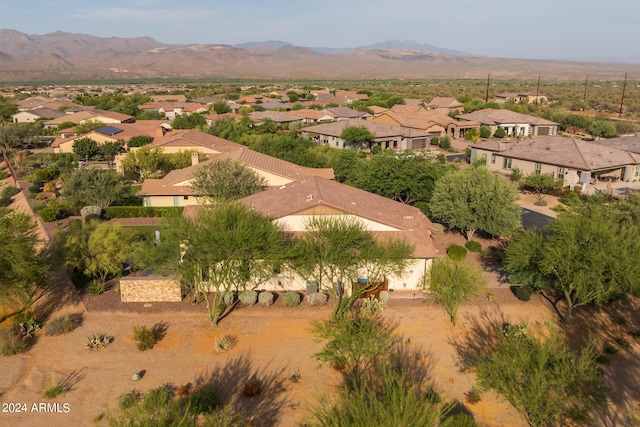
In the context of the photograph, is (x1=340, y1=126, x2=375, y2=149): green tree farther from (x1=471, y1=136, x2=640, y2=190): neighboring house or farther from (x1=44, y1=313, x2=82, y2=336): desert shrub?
(x1=44, y1=313, x2=82, y2=336): desert shrub

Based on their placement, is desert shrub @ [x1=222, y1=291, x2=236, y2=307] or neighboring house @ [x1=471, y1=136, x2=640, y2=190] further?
neighboring house @ [x1=471, y1=136, x2=640, y2=190]

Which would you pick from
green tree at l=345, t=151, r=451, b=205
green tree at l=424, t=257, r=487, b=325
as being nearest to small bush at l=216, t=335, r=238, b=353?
green tree at l=424, t=257, r=487, b=325

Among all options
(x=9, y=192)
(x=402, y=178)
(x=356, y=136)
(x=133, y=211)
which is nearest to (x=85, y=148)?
(x=9, y=192)

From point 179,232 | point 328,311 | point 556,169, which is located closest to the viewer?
point 179,232

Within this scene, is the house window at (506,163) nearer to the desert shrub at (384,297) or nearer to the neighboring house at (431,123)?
the neighboring house at (431,123)

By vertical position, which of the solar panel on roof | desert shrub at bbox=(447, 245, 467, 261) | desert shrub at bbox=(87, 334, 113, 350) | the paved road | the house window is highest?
the solar panel on roof

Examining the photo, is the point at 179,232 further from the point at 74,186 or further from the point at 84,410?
the point at 74,186

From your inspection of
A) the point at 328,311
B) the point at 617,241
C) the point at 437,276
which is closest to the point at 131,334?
the point at 328,311
